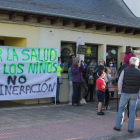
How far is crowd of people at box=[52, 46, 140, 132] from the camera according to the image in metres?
7.83

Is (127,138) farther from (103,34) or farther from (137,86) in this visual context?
(103,34)

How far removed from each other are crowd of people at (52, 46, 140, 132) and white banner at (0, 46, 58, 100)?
481 mm

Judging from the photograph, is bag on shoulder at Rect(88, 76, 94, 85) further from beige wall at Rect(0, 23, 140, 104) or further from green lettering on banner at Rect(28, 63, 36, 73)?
green lettering on banner at Rect(28, 63, 36, 73)

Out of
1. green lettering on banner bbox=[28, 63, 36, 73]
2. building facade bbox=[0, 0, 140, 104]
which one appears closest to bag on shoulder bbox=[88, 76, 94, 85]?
building facade bbox=[0, 0, 140, 104]

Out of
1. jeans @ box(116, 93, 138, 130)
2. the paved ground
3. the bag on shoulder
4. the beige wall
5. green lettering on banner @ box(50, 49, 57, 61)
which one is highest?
the beige wall

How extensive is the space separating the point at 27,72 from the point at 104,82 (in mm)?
3044

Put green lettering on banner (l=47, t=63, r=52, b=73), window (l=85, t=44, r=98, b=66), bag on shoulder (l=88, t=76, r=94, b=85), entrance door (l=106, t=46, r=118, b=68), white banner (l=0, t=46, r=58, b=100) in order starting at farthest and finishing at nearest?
entrance door (l=106, t=46, r=118, b=68), window (l=85, t=44, r=98, b=66), bag on shoulder (l=88, t=76, r=94, b=85), green lettering on banner (l=47, t=63, r=52, b=73), white banner (l=0, t=46, r=58, b=100)

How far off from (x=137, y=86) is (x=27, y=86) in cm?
487

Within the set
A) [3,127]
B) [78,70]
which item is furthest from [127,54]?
[3,127]

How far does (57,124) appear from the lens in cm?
855

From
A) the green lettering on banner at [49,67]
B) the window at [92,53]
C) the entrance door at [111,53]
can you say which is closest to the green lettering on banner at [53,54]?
the green lettering on banner at [49,67]

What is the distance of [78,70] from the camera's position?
11719mm

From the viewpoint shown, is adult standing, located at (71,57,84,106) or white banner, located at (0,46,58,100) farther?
adult standing, located at (71,57,84,106)

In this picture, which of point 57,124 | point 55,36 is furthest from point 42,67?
point 57,124
